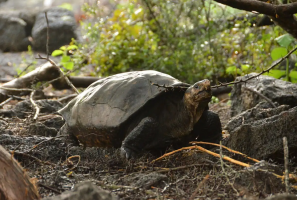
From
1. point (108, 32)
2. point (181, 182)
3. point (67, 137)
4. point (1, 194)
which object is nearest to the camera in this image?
point (1, 194)

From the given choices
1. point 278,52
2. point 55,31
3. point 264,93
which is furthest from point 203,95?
point 55,31

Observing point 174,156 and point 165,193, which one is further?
point 174,156

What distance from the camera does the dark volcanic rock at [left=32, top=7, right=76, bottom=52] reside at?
13.2m

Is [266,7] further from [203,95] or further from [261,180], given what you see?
[261,180]

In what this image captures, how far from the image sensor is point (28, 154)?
293 cm

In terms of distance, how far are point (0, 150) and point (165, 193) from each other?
90 centimetres

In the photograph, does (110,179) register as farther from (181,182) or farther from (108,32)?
(108,32)

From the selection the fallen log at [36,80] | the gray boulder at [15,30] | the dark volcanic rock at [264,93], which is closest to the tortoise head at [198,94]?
the dark volcanic rock at [264,93]

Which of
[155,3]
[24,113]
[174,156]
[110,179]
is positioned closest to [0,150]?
[110,179]

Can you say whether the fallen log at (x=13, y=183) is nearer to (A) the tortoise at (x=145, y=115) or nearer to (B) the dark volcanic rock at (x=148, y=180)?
(B) the dark volcanic rock at (x=148, y=180)

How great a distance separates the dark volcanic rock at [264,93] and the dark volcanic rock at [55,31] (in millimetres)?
9248

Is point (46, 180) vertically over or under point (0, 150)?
under

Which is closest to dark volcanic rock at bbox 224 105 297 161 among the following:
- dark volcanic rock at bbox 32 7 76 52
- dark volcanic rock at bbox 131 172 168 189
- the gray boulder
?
dark volcanic rock at bbox 131 172 168 189

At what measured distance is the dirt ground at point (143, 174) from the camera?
84.4 inches
